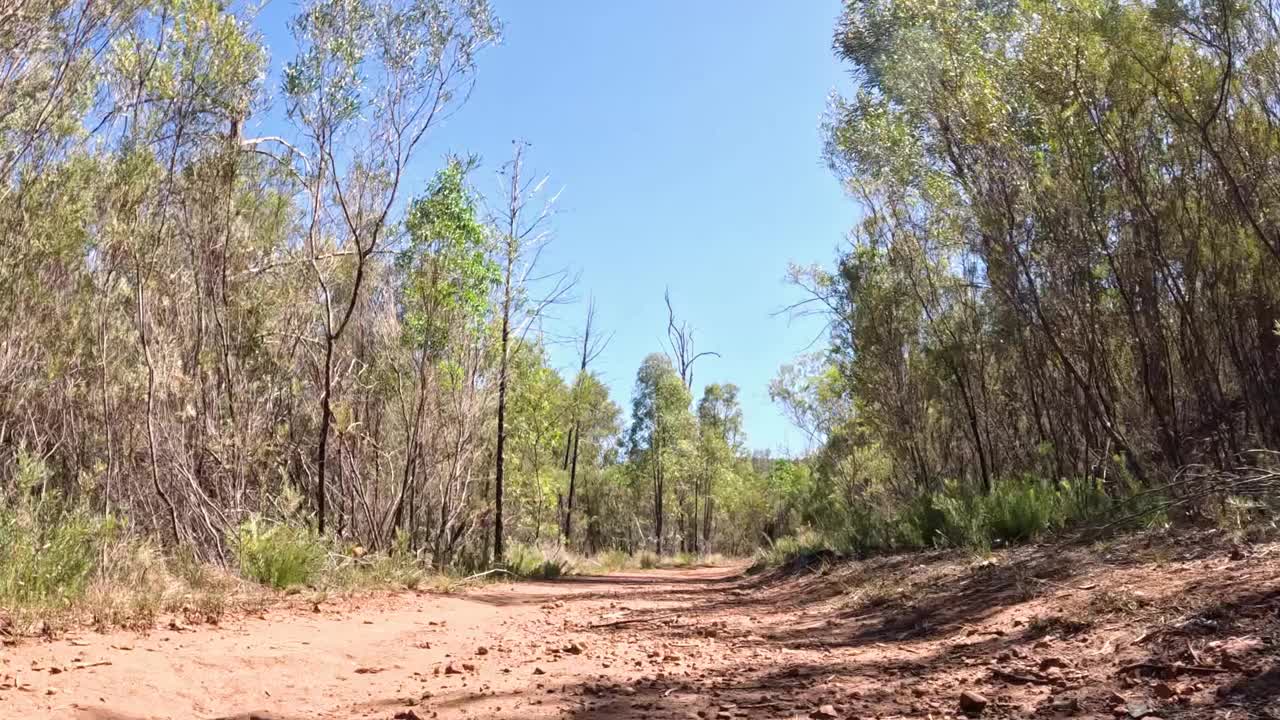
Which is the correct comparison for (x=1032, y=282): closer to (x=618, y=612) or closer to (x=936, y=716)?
(x=618, y=612)

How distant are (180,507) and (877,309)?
10.5m

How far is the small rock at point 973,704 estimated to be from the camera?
277 centimetres

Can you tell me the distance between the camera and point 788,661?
4.18 metres

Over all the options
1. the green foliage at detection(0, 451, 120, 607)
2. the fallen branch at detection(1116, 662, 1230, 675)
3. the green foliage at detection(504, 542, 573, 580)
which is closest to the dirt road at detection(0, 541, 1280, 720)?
the fallen branch at detection(1116, 662, 1230, 675)

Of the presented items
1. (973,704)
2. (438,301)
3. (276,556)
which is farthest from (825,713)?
(438,301)

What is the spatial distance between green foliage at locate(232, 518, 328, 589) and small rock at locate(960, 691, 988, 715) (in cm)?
598

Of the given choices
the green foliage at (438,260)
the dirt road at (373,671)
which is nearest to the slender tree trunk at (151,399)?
the dirt road at (373,671)

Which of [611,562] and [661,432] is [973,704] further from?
[661,432]

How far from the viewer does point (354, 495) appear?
10.4 meters

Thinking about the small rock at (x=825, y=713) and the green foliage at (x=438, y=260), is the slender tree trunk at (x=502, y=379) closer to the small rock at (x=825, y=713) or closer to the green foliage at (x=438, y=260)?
the green foliage at (x=438, y=260)

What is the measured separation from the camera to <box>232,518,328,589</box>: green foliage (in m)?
6.96

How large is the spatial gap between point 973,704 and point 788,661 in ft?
4.87

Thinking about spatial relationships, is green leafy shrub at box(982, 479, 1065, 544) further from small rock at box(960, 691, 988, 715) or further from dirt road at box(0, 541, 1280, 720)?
small rock at box(960, 691, 988, 715)

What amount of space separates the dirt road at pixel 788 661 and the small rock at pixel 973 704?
0.03m
